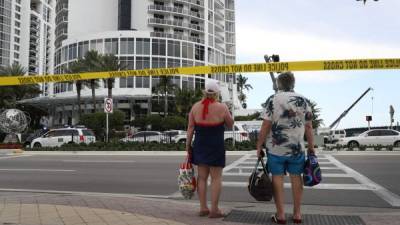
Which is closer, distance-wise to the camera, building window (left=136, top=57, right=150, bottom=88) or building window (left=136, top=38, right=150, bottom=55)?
building window (left=136, top=57, right=150, bottom=88)

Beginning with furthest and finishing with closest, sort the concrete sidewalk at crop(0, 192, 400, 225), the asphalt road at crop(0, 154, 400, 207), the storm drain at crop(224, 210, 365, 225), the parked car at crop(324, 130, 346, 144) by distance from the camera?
1. the parked car at crop(324, 130, 346, 144)
2. the asphalt road at crop(0, 154, 400, 207)
3. the storm drain at crop(224, 210, 365, 225)
4. the concrete sidewalk at crop(0, 192, 400, 225)

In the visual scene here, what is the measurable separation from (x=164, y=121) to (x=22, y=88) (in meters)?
27.5

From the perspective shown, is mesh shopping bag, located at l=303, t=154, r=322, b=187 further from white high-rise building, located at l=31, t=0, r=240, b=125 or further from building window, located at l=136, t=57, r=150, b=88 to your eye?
building window, located at l=136, t=57, r=150, b=88

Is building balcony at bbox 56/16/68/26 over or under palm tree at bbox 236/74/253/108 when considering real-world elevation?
over

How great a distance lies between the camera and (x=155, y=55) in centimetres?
8738

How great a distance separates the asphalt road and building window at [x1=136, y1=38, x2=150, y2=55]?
69.7m

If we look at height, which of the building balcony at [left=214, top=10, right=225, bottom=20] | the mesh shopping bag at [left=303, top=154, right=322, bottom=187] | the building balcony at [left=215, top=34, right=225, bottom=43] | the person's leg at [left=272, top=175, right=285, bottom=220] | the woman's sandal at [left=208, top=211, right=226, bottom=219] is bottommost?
the woman's sandal at [left=208, top=211, right=226, bottom=219]

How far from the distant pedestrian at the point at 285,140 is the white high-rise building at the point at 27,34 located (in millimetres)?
141976

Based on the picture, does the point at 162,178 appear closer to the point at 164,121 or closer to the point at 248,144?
the point at 248,144

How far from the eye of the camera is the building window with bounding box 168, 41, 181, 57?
290 ft

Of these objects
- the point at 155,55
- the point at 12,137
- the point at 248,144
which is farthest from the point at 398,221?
the point at 155,55

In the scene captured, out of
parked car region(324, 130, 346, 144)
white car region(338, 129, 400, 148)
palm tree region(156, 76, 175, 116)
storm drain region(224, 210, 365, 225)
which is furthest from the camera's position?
palm tree region(156, 76, 175, 116)

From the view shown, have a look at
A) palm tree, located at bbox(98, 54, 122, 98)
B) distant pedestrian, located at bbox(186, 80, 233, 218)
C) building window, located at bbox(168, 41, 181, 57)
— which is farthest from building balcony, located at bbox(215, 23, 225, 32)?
distant pedestrian, located at bbox(186, 80, 233, 218)

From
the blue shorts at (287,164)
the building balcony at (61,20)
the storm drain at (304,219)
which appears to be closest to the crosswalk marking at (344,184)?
the storm drain at (304,219)
